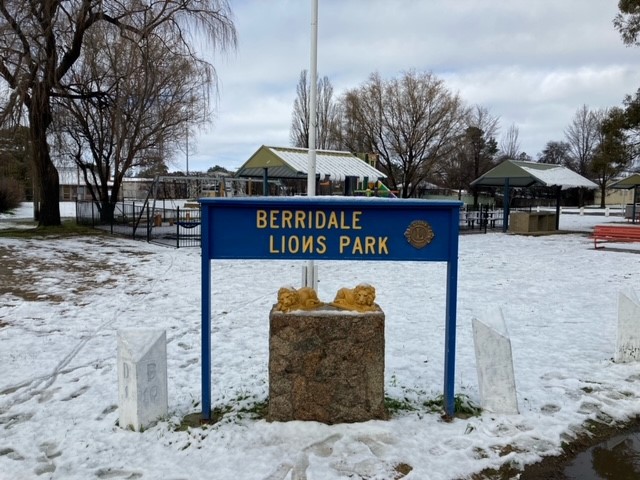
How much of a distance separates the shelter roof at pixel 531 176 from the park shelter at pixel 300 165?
6694 millimetres

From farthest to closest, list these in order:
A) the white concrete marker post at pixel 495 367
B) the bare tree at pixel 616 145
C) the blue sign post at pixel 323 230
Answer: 1. the bare tree at pixel 616 145
2. the white concrete marker post at pixel 495 367
3. the blue sign post at pixel 323 230

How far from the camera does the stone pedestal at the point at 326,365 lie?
3.85m

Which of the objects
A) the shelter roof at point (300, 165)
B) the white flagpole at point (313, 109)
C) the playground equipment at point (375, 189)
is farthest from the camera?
the playground equipment at point (375, 189)

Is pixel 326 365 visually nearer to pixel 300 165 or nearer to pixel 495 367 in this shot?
pixel 495 367

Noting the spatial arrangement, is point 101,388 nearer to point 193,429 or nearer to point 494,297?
point 193,429

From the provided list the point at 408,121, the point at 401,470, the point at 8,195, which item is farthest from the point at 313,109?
the point at 8,195

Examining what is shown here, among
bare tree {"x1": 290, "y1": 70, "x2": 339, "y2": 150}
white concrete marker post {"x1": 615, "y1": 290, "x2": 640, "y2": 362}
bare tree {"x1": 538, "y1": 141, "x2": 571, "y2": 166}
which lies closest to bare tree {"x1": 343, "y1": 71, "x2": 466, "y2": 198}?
bare tree {"x1": 290, "y1": 70, "x2": 339, "y2": 150}

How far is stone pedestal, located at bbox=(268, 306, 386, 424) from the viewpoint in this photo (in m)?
3.85

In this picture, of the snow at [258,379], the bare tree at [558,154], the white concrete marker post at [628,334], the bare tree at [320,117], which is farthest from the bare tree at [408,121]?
the bare tree at [558,154]

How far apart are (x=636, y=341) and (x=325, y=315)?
145 inches

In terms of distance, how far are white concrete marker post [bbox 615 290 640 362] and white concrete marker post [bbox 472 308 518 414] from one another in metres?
1.99

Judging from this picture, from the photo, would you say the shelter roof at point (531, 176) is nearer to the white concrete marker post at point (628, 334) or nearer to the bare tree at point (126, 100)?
the bare tree at point (126, 100)

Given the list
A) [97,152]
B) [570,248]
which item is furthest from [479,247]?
[97,152]

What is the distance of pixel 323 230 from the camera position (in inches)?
150
